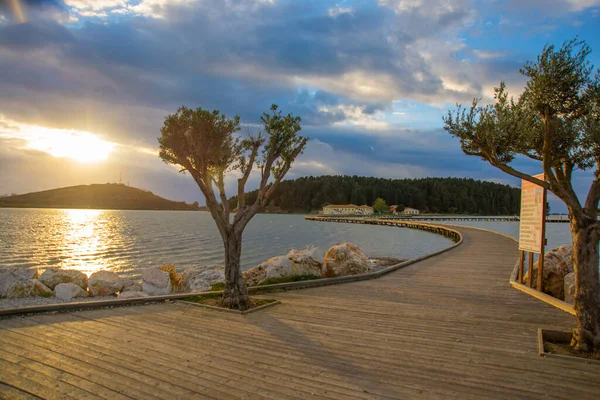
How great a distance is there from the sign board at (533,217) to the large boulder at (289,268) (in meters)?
5.95

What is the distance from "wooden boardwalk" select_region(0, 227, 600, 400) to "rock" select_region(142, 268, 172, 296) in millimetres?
5894

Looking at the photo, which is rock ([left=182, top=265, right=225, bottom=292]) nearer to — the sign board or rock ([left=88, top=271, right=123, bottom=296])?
rock ([left=88, top=271, right=123, bottom=296])

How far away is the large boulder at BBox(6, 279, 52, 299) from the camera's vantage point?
36.4ft

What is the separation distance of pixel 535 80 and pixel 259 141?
526 cm

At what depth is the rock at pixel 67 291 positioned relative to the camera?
11749 millimetres

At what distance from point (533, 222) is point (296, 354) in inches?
298

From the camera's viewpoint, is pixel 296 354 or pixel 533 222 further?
pixel 533 222

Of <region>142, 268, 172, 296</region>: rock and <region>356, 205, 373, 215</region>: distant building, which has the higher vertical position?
<region>356, 205, 373, 215</region>: distant building

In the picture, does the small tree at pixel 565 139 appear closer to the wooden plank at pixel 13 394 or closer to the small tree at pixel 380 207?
the wooden plank at pixel 13 394

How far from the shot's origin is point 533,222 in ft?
30.9

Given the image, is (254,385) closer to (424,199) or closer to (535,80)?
(535,80)

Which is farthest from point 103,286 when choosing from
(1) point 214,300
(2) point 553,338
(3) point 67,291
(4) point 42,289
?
(2) point 553,338

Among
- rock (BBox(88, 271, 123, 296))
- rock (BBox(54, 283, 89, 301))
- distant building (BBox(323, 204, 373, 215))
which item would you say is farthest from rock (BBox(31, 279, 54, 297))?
distant building (BBox(323, 204, 373, 215))

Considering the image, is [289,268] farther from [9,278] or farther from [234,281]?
[9,278]
